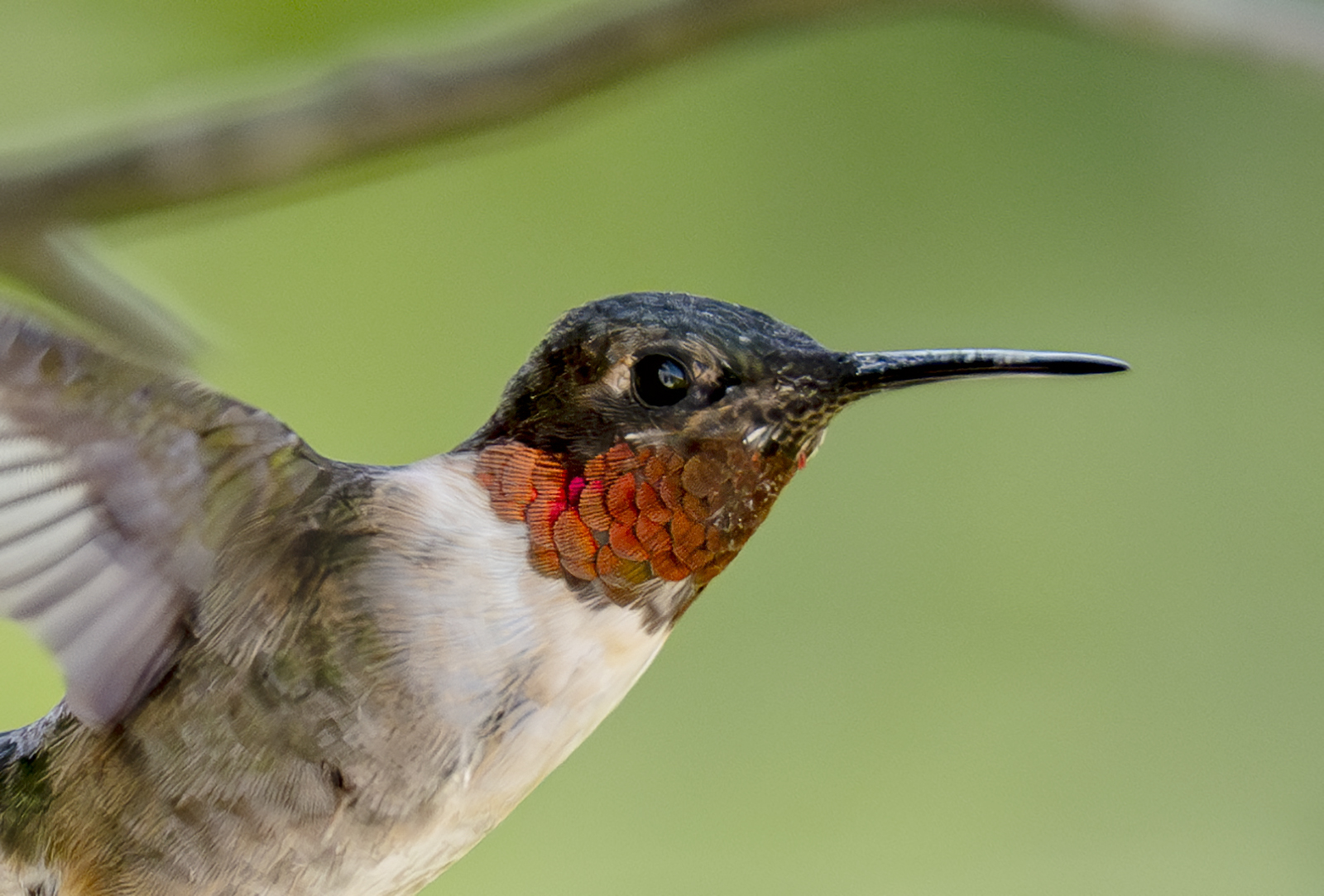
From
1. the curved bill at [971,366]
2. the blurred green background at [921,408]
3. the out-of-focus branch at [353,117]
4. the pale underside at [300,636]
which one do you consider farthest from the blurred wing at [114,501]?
the blurred green background at [921,408]

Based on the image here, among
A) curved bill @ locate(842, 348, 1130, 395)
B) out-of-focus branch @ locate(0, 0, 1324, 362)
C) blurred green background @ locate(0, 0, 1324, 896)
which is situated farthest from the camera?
blurred green background @ locate(0, 0, 1324, 896)

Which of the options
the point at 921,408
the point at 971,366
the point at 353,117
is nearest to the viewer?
the point at 971,366

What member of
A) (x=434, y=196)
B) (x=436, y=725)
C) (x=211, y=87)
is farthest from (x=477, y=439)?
(x=434, y=196)

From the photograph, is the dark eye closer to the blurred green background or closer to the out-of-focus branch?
the out-of-focus branch

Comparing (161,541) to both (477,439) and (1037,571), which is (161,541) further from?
(1037,571)

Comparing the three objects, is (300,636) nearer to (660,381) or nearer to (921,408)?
(660,381)

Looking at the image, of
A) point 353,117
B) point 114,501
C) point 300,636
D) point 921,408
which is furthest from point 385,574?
point 921,408

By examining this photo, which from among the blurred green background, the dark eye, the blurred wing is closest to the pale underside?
the blurred wing
